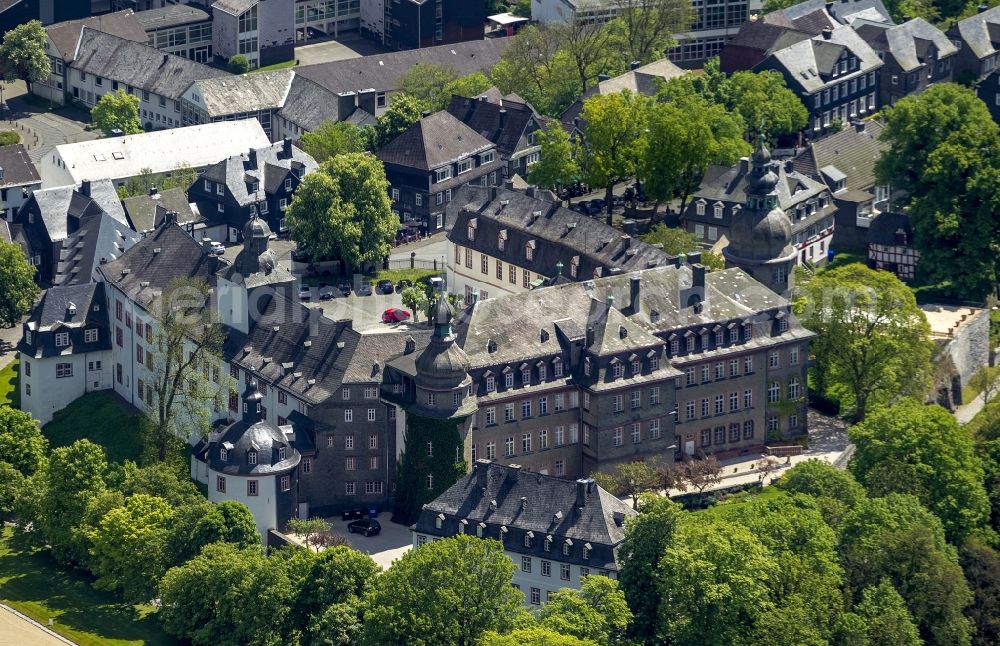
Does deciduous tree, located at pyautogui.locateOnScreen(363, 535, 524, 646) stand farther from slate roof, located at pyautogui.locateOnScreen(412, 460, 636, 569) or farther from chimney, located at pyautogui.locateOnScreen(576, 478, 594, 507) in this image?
chimney, located at pyautogui.locateOnScreen(576, 478, 594, 507)

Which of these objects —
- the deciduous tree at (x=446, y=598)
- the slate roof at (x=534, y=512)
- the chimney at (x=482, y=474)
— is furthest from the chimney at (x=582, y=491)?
the deciduous tree at (x=446, y=598)

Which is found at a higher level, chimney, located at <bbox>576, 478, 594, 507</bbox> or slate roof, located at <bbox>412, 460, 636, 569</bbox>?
chimney, located at <bbox>576, 478, 594, 507</bbox>

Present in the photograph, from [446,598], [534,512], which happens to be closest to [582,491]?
[534,512]

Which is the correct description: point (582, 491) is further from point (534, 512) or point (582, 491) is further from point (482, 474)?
point (482, 474)

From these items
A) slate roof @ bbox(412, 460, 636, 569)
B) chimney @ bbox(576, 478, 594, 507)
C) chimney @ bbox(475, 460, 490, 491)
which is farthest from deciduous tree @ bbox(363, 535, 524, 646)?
chimney @ bbox(475, 460, 490, 491)

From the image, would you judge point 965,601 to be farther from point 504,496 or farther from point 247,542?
point 247,542

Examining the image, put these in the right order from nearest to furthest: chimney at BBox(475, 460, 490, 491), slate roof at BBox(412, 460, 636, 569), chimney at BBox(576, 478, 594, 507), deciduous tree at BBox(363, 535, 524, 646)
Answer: deciduous tree at BBox(363, 535, 524, 646) < slate roof at BBox(412, 460, 636, 569) < chimney at BBox(576, 478, 594, 507) < chimney at BBox(475, 460, 490, 491)

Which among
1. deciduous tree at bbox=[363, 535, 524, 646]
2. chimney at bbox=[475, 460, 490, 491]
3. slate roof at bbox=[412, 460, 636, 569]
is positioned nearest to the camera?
deciduous tree at bbox=[363, 535, 524, 646]

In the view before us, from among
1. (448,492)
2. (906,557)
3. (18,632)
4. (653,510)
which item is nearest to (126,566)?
(18,632)
